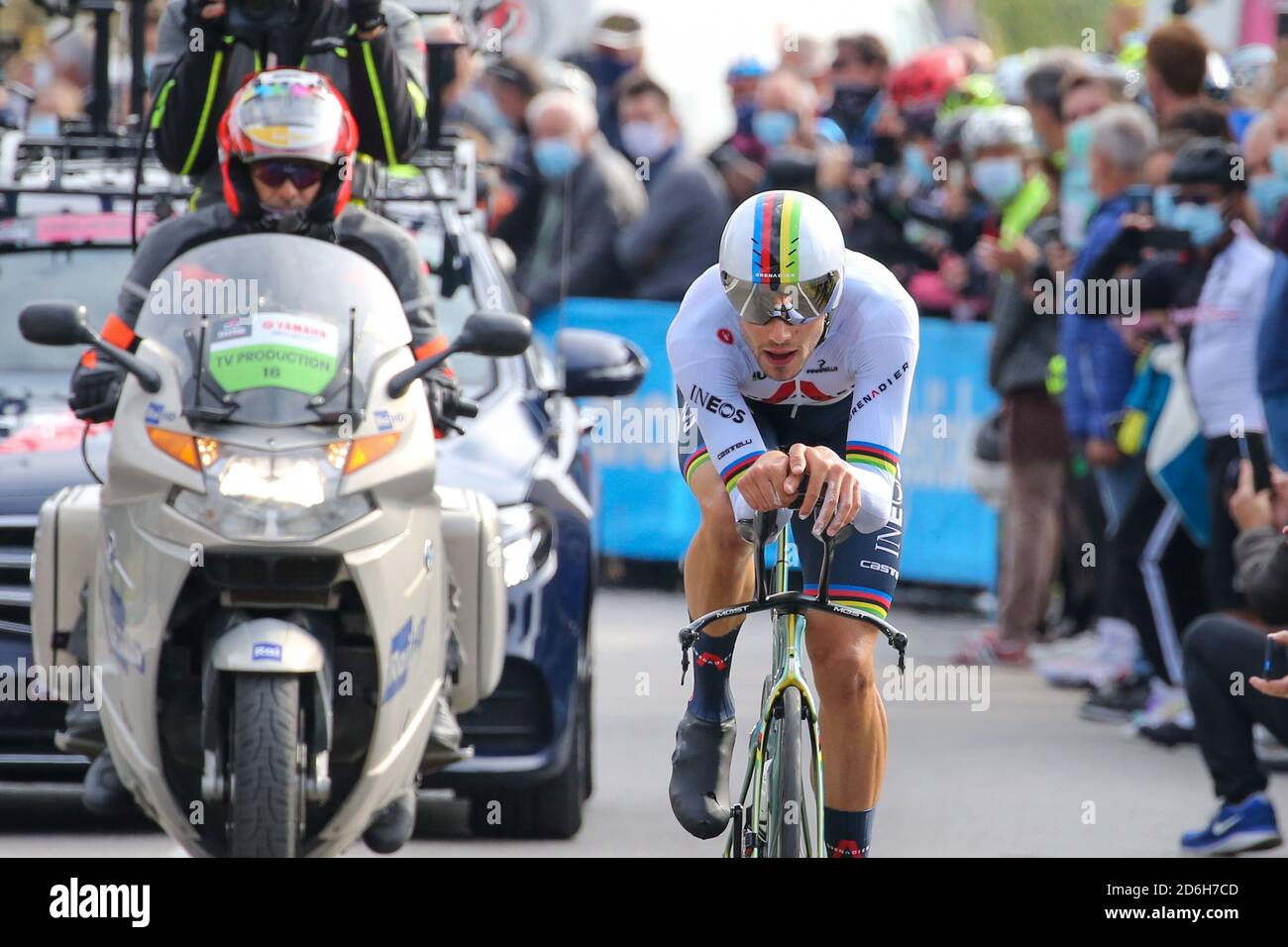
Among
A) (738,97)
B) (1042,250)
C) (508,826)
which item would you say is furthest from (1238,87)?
(508,826)

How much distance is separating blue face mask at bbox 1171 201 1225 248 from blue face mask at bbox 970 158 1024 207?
295 cm

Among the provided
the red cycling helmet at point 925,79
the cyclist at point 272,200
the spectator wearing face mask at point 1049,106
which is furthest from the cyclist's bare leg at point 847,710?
the red cycling helmet at point 925,79

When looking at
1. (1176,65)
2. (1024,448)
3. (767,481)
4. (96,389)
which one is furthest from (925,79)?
(767,481)

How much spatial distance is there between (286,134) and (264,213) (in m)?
0.27

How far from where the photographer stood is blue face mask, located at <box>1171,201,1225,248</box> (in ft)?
32.6

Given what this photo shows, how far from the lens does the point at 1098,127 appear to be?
11.5 metres

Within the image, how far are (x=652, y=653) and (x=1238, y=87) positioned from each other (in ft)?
15.6

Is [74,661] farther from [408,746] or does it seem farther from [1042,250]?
[1042,250]

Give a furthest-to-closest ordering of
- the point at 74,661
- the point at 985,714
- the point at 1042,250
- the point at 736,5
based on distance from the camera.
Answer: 1. the point at 736,5
2. the point at 1042,250
3. the point at 985,714
4. the point at 74,661

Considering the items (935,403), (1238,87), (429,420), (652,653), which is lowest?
(652,653)

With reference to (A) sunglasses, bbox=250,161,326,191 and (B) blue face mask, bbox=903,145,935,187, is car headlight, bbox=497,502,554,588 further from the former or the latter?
(B) blue face mask, bbox=903,145,935,187

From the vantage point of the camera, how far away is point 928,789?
9406mm

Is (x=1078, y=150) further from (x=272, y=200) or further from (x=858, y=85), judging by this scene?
(x=272, y=200)

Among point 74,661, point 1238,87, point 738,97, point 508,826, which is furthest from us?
point 738,97
